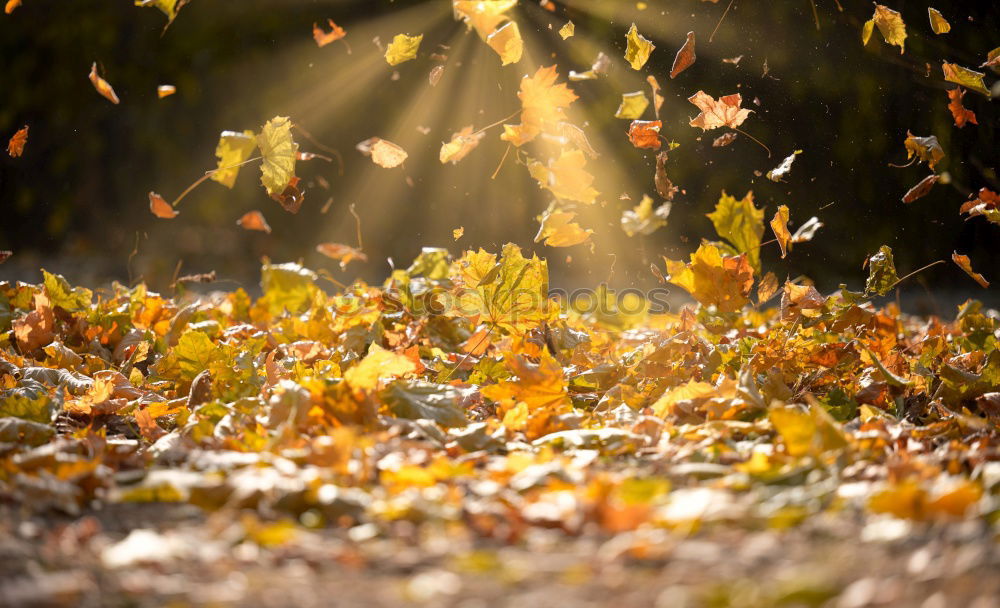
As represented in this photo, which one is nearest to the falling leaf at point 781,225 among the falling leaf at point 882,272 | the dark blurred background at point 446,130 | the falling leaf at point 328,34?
the falling leaf at point 882,272

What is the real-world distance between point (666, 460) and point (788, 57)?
2592 millimetres

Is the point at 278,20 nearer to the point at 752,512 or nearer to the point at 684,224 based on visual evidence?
the point at 684,224

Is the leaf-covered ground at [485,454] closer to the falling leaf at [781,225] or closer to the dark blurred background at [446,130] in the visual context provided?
the falling leaf at [781,225]

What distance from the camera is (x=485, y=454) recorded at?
1.17 meters

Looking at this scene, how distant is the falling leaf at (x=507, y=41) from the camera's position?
158 cm

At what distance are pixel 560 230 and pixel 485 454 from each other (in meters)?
0.67

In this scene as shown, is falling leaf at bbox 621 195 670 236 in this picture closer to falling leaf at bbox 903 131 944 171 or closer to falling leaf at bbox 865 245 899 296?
falling leaf at bbox 865 245 899 296

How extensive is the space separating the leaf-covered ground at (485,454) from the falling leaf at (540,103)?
0.33 metres

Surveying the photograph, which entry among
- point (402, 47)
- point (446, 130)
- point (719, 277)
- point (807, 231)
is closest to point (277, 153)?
point (402, 47)

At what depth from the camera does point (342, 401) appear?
1220 mm

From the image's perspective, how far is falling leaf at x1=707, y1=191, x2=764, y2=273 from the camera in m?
1.56

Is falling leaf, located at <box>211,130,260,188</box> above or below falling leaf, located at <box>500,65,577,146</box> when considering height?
above

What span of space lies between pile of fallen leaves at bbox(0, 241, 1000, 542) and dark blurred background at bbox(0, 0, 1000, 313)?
1.44 metres

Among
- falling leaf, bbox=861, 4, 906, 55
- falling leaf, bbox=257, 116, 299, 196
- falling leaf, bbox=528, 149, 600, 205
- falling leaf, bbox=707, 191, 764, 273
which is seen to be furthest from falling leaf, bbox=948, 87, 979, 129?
falling leaf, bbox=257, 116, 299, 196
